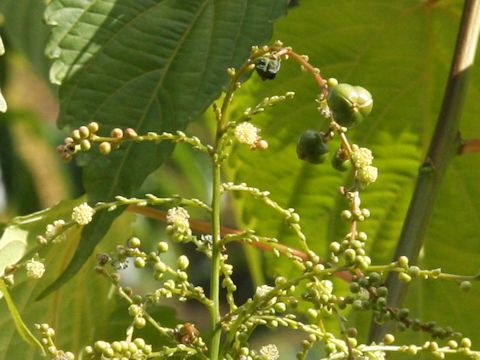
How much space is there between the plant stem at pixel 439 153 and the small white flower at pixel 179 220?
256 mm

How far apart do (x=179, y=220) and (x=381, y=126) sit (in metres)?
0.62

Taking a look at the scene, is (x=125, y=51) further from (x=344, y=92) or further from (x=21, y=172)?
(x=21, y=172)

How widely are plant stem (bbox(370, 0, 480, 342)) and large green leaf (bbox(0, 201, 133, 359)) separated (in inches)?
13.1

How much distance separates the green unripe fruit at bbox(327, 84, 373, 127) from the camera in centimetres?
80

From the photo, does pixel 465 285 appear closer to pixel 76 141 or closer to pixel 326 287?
pixel 326 287

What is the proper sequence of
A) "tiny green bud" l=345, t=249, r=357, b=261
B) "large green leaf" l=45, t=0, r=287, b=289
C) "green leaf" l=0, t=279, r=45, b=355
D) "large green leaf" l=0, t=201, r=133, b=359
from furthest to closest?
"large green leaf" l=0, t=201, r=133, b=359
"large green leaf" l=45, t=0, r=287, b=289
"green leaf" l=0, t=279, r=45, b=355
"tiny green bud" l=345, t=249, r=357, b=261

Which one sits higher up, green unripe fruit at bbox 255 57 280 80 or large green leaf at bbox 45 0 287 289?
green unripe fruit at bbox 255 57 280 80

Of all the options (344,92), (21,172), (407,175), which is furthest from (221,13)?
(21,172)

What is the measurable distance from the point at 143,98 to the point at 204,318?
4.50 metres

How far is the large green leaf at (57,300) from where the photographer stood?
1.18 metres

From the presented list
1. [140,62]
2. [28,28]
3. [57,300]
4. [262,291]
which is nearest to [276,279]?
[262,291]

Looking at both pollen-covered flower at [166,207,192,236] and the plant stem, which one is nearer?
pollen-covered flower at [166,207,192,236]

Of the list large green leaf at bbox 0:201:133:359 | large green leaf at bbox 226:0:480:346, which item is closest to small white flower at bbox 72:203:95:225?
large green leaf at bbox 0:201:133:359

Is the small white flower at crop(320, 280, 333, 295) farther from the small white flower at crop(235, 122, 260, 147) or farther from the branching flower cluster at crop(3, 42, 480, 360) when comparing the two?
the small white flower at crop(235, 122, 260, 147)
